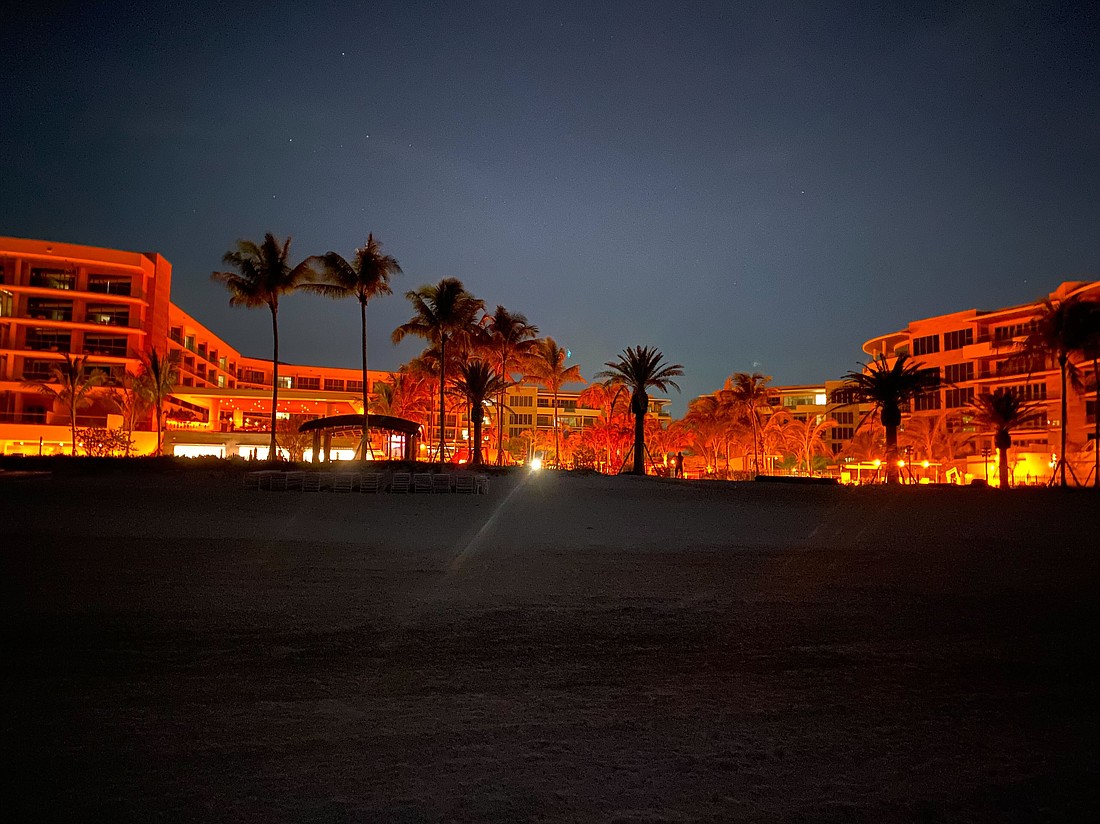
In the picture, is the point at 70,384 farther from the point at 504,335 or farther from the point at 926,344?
the point at 926,344

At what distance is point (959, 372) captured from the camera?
2562 inches

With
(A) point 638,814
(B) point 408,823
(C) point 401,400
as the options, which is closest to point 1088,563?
(A) point 638,814

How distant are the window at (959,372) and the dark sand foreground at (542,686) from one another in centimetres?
6200

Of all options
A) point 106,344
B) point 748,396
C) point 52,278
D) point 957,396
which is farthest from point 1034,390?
point 52,278

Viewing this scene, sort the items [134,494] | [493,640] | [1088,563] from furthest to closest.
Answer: [134,494]
[1088,563]
[493,640]

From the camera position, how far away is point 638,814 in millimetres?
2893

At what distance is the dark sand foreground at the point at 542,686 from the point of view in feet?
9.94

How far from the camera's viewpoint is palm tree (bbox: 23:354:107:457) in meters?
49.4

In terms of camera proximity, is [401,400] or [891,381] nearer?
[891,381]

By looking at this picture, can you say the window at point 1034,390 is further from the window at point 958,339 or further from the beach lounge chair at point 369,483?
the beach lounge chair at point 369,483

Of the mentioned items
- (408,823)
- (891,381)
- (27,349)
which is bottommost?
(408,823)

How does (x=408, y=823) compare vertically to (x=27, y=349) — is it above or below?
below

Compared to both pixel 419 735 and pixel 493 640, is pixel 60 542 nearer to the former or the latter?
pixel 493 640

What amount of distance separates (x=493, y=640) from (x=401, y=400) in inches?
2364
